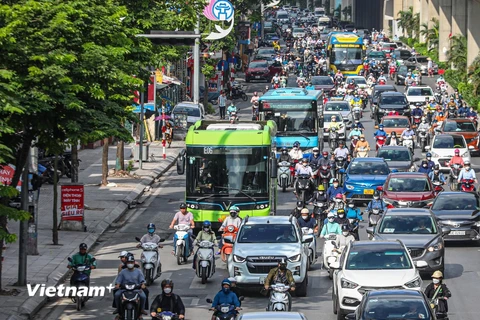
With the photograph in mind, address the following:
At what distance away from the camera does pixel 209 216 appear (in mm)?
32562

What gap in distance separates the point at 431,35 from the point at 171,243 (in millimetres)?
81501

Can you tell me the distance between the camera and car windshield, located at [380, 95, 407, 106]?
2492 inches

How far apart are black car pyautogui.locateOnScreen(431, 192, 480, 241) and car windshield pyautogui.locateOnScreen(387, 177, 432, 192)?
2.81 metres

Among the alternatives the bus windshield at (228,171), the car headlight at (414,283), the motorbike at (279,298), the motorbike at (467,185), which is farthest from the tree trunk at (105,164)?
the car headlight at (414,283)

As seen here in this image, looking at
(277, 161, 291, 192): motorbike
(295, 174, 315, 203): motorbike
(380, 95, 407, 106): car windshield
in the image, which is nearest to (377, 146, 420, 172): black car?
(277, 161, 291, 192): motorbike

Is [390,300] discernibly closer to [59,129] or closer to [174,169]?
[59,129]

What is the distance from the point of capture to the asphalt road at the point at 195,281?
24828mm

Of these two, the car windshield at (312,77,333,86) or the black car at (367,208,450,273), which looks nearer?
the black car at (367,208,450,273)

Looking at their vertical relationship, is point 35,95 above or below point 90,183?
above

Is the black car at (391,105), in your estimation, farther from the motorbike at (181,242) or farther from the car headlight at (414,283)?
the car headlight at (414,283)

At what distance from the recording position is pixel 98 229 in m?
36.3

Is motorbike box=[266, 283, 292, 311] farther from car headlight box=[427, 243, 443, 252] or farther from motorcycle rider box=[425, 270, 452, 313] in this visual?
car headlight box=[427, 243, 443, 252]

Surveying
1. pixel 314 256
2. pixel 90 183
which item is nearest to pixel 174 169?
pixel 90 183

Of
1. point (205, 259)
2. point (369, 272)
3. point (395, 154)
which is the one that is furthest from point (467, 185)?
point (369, 272)
